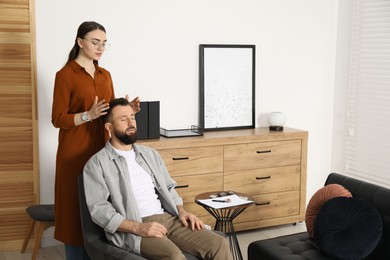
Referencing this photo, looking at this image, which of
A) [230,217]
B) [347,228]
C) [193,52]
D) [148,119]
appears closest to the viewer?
[347,228]

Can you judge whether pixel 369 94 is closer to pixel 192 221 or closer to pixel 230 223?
pixel 230 223

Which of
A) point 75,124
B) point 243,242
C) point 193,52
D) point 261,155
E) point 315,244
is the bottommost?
point 243,242

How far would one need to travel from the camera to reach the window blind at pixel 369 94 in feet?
16.0

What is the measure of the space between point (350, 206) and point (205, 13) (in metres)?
2.25

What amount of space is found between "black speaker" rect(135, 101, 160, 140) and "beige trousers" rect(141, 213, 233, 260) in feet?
3.99

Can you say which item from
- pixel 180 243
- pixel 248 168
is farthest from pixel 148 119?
Answer: pixel 180 243

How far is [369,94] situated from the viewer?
198 inches

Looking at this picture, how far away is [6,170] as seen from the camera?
13.5 feet

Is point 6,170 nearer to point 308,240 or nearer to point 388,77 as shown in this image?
point 308,240

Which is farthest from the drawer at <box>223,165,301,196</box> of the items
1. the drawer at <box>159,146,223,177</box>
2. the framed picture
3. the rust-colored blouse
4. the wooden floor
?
the rust-colored blouse

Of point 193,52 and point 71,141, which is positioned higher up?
point 193,52

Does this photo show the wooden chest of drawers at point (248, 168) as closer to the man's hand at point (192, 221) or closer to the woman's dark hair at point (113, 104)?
the woman's dark hair at point (113, 104)

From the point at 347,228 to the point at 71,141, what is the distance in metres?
1.66

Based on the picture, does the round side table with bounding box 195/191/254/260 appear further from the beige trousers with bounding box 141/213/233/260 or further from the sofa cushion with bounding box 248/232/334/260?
the beige trousers with bounding box 141/213/233/260
